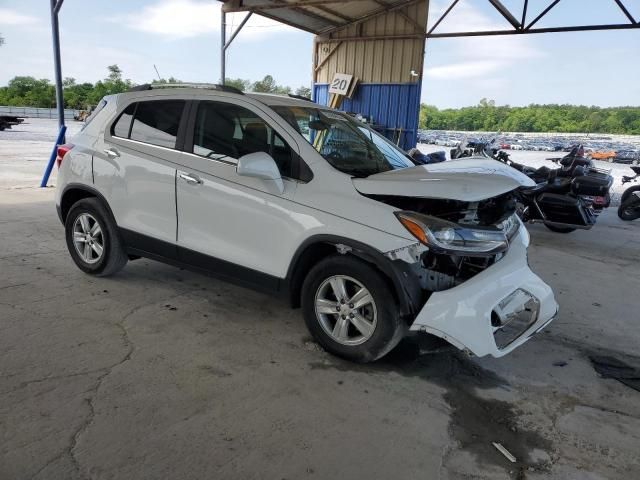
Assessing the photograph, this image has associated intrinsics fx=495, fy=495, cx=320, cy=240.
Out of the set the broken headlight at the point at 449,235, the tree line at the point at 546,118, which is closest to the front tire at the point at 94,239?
the broken headlight at the point at 449,235

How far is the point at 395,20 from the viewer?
45.6 ft

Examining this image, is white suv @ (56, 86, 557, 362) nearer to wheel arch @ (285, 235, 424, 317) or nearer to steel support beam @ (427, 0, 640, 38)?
wheel arch @ (285, 235, 424, 317)

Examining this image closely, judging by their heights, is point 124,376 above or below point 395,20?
below

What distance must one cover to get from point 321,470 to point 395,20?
45.2ft

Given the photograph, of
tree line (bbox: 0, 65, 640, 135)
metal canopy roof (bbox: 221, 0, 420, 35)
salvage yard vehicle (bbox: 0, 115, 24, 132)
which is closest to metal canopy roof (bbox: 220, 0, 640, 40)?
metal canopy roof (bbox: 221, 0, 420, 35)

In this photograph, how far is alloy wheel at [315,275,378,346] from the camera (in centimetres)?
326

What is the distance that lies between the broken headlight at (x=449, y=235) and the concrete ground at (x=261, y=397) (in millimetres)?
909

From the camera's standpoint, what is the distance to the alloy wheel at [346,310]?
3258mm

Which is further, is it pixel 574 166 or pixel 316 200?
pixel 574 166

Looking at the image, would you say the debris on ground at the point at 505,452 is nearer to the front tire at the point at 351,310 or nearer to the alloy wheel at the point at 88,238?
the front tire at the point at 351,310

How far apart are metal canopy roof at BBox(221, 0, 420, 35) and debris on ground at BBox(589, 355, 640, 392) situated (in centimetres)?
982

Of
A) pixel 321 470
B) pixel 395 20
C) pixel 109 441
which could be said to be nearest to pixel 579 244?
pixel 321 470

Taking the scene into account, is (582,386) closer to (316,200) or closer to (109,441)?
(316,200)

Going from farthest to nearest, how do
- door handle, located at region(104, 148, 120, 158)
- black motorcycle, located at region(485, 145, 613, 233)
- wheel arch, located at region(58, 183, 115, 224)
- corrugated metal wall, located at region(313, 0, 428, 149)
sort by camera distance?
corrugated metal wall, located at region(313, 0, 428, 149) → black motorcycle, located at region(485, 145, 613, 233) → wheel arch, located at region(58, 183, 115, 224) → door handle, located at region(104, 148, 120, 158)
